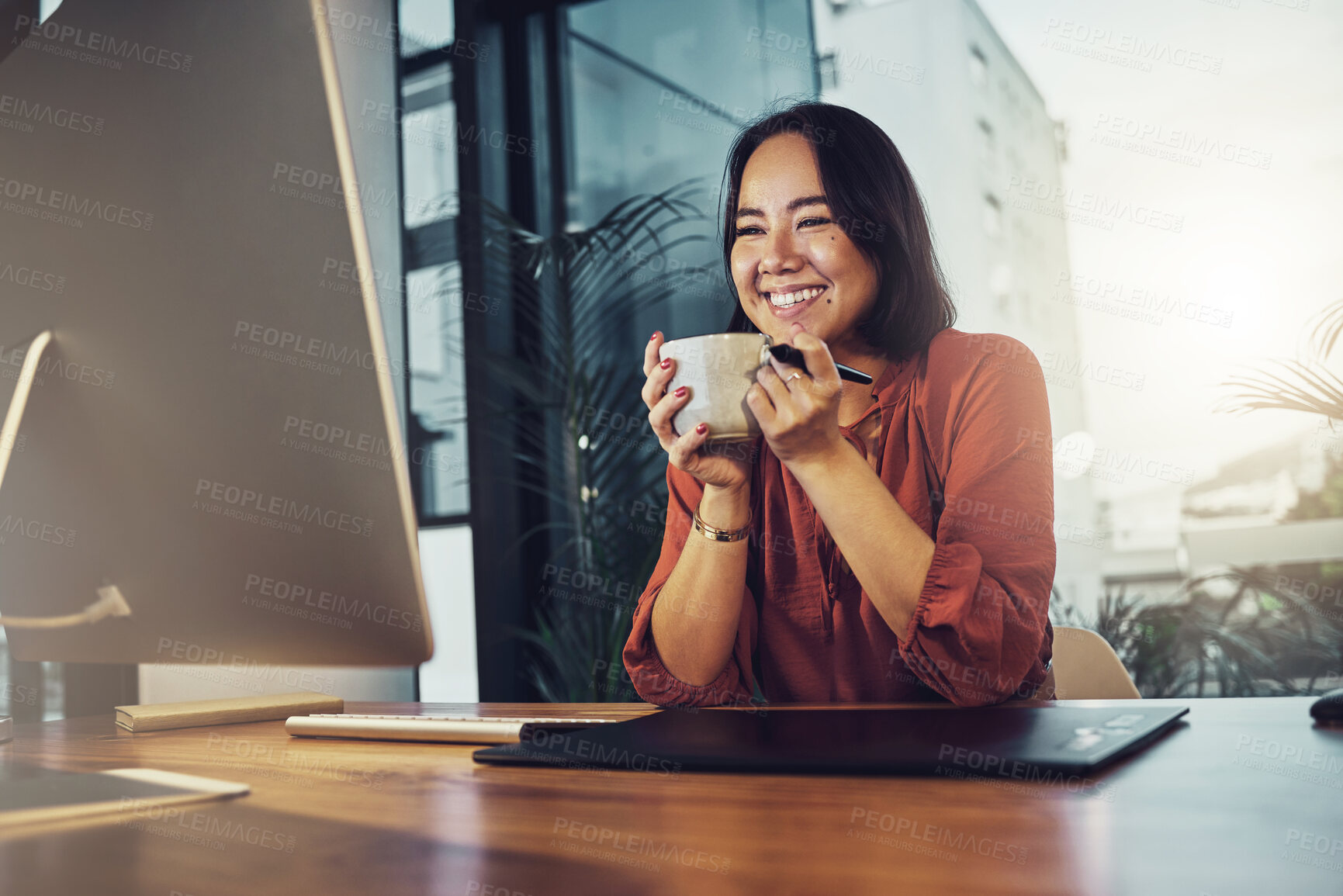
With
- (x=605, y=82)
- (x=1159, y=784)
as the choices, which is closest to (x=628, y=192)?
(x=605, y=82)

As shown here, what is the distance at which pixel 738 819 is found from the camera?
0.40m

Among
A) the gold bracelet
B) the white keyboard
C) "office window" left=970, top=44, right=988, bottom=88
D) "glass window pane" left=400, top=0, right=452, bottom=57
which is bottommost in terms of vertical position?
the white keyboard

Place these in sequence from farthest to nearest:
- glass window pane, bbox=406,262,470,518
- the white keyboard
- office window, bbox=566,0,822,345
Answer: glass window pane, bbox=406,262,470,518, office window, bbox=566,0,822,345, the white keyboard

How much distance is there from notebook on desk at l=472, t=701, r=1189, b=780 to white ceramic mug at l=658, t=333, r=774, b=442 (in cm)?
22

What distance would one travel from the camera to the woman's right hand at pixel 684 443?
77cm

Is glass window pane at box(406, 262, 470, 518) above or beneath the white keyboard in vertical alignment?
above

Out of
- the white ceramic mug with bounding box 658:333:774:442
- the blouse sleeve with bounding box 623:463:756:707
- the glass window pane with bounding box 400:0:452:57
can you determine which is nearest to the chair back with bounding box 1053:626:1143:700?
the blouse sleeve with bounding box 623:463:756:707

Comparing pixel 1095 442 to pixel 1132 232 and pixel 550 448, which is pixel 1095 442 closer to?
pixel 1132 232

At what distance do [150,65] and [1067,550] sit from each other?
6.78ft

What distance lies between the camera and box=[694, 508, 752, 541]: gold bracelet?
99 centimetres

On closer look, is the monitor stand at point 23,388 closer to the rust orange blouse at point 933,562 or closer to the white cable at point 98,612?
the white cable at point 98,612

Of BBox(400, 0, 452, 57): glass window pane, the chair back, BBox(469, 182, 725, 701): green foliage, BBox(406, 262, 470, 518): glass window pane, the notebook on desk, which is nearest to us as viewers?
the notebook on desk

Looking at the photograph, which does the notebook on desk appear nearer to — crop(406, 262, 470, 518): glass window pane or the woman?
the woman

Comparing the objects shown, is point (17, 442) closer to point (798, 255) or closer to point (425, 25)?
point (798, 255)
